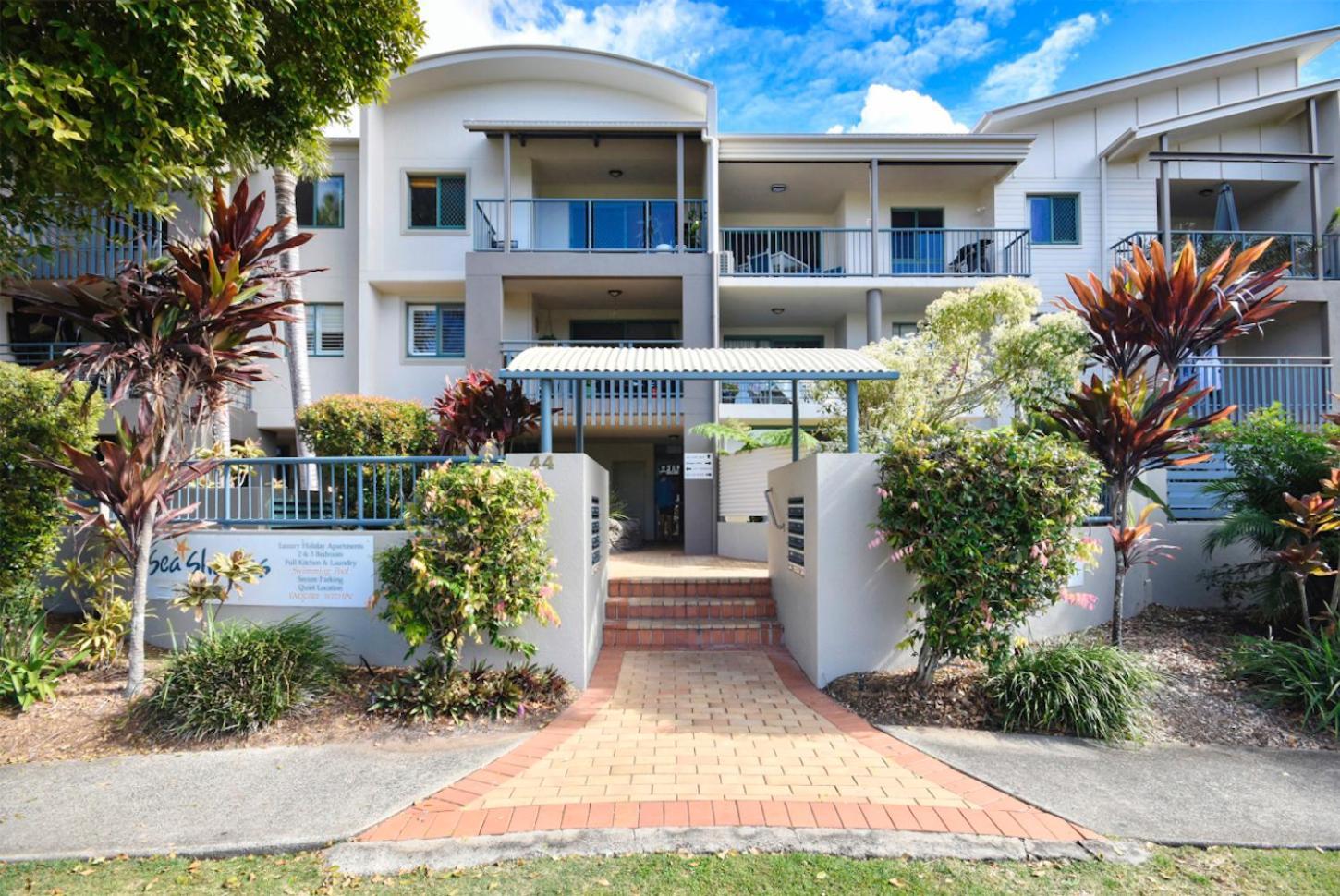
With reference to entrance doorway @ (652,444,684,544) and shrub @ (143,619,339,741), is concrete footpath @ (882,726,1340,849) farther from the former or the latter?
entrance doorway @ (652,444,684,544)

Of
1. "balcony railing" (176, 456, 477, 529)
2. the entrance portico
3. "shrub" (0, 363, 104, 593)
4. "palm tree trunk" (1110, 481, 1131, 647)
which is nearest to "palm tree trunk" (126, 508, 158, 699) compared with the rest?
"balcony railing" (176, 456, 477, 529)

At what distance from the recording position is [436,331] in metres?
15.2

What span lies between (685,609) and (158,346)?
5.24 meters

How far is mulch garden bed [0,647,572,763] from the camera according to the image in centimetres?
510

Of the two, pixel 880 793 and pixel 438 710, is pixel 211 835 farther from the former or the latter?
pixel 880 793

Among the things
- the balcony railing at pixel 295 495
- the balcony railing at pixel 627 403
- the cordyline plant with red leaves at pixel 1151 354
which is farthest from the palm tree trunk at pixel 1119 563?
the balcony railing at pixel 627 403

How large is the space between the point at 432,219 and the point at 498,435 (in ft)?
28.5

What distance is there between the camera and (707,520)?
1344cm

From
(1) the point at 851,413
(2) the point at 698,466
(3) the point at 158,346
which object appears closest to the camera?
(3) the point at 158,346

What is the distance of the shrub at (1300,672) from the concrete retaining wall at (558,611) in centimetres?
536

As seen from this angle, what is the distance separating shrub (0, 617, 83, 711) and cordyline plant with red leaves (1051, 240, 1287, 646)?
8.59 metres

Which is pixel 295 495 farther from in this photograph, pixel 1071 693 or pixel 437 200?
pixel 437 200

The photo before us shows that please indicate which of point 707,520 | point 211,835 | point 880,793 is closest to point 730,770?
point 880,793

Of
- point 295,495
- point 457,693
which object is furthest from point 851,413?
point 295,495
